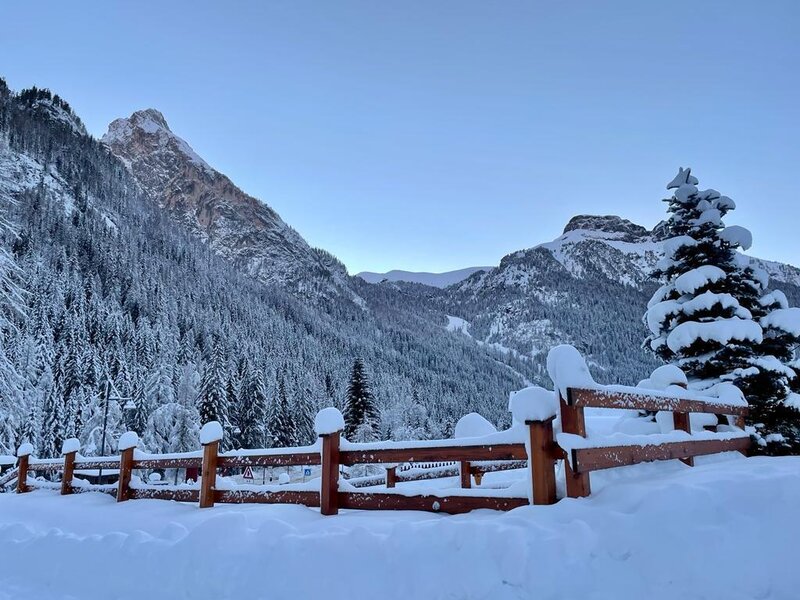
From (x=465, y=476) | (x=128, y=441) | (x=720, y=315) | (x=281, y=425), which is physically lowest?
(x=281, y=425)

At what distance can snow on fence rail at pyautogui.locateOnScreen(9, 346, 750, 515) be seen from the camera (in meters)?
3.95

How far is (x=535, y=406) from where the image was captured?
4039mm

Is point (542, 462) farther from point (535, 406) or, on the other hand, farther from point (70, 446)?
point (70, 446)

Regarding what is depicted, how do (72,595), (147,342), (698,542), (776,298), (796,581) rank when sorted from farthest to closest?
(147,342)
(776,298)
(72,595)
(698,542)
(796,581)

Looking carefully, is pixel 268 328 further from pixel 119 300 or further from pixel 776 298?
pixel 776 298

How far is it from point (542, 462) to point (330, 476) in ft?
7.67

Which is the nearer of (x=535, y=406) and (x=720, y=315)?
(x=535, y=406)

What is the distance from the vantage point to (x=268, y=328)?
373ft

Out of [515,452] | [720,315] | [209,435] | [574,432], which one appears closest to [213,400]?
[209,435]

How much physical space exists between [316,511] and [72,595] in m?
2.68

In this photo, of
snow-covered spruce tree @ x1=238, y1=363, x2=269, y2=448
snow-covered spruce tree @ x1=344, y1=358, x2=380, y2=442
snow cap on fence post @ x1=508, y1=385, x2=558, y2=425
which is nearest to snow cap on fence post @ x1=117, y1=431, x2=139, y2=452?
snow cap on fence post @ x1=508, y1=385, x2=558, y2=425

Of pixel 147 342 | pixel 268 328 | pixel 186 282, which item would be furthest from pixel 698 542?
pixel 186 282

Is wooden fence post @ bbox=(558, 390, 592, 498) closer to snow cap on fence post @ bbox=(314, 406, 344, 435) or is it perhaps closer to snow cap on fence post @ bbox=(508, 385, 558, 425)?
snow cap on fence post @ bbox=(508, 385, 558, 425)

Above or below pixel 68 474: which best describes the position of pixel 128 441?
above
